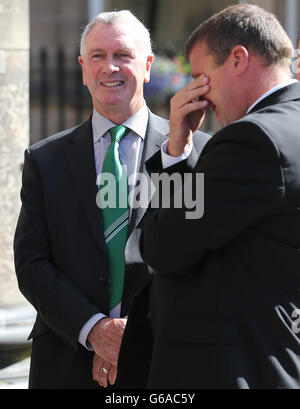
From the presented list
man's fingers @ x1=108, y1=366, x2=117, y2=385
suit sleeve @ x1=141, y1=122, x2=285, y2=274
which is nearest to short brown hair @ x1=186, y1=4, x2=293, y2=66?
suit sleeve @ x1=141, y1=122, x2=285, y2=274

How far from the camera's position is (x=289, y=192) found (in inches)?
86.9

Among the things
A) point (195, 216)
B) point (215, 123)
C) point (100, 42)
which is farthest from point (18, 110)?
point (215, 123)

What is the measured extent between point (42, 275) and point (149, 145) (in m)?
0.62

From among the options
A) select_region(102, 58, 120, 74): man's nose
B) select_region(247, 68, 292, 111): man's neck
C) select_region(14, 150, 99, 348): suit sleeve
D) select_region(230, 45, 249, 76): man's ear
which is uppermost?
select_region(230, 45, 249, 76): man's ear

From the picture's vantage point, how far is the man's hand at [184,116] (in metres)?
2.51

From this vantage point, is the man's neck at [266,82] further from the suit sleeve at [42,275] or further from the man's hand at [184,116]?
the suit sleeve at [42,275]

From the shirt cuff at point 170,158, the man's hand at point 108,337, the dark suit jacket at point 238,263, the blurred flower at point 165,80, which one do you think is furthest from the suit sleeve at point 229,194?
the blurred flower at point 165,80

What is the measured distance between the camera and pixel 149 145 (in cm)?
312

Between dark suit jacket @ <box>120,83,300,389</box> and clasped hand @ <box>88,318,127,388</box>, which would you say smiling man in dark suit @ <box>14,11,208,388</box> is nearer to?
clasped hand @ <box>88,318,127,388</box>

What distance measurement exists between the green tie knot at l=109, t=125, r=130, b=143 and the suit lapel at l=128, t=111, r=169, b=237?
9cm

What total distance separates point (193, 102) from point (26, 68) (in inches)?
79.5

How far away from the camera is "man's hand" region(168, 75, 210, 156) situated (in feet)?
8.23
